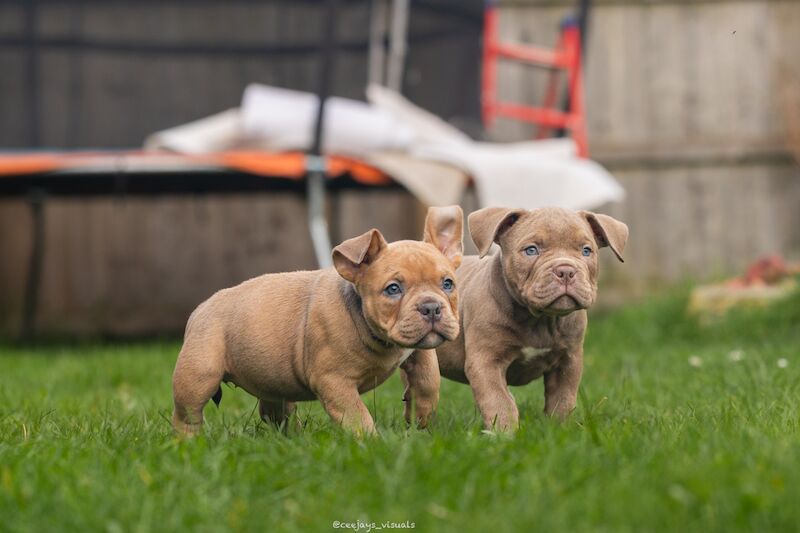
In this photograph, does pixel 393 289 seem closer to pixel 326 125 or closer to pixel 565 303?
pixel 565 303

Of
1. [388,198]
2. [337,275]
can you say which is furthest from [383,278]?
[388,198]

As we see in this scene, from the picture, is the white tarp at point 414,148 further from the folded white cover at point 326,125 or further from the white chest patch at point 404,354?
the white chest patch at point 404,354

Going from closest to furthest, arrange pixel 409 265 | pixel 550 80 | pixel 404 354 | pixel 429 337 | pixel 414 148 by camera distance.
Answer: pixel 429 337 < pixel 409 265 < pixel 404 354 < pixel 414 148 < pixel 550 80

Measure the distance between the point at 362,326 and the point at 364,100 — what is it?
199 inches

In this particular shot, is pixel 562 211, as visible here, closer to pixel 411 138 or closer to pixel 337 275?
pixel 337 275

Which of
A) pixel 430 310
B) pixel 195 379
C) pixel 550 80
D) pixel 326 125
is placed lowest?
pixel 195 379

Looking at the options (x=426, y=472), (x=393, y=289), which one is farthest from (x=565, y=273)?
(x=426, y=472)

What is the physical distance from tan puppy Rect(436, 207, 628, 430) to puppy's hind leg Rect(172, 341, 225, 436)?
0.62 metres

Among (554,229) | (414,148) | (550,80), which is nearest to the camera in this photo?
(554,229)

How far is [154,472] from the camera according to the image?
2117 mm

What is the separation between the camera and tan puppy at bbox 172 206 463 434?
248cm

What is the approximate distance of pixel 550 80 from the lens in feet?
25.1

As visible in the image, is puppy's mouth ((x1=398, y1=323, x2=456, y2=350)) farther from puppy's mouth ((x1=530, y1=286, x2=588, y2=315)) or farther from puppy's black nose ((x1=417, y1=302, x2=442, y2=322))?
puppy's mouth ((x1=530, y1=286, x2=588, y2=315))

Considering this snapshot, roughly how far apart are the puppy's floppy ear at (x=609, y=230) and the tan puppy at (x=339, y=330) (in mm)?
331
